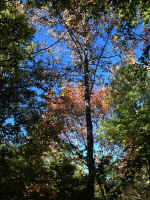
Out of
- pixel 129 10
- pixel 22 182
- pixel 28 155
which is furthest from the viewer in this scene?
pixel 28 155

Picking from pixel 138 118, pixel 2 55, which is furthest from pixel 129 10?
pixel 2 55

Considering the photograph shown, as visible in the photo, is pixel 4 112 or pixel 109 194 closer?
pixel 109 194

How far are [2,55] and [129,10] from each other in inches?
205

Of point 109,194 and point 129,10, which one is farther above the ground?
point 129,10

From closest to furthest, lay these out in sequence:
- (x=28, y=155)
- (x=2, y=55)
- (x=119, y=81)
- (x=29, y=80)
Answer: (x=28, y=155)
(x=2, y=55)
(x=29, y=80)
(x=119, y=81)

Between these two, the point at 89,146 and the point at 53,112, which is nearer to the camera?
the point at 89,146

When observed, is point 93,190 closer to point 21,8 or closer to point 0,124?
point 0,124

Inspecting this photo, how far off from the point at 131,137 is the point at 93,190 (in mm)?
2120

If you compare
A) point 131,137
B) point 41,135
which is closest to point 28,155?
point 41,135


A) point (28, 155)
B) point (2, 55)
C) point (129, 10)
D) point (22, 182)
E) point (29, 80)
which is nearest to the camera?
point (22, 182)

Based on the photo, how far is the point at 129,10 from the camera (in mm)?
5352

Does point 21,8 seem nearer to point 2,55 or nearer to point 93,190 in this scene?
point 2,55

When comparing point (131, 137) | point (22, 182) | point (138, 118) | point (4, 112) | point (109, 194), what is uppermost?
point (4, 112)

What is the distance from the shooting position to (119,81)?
423 inches
